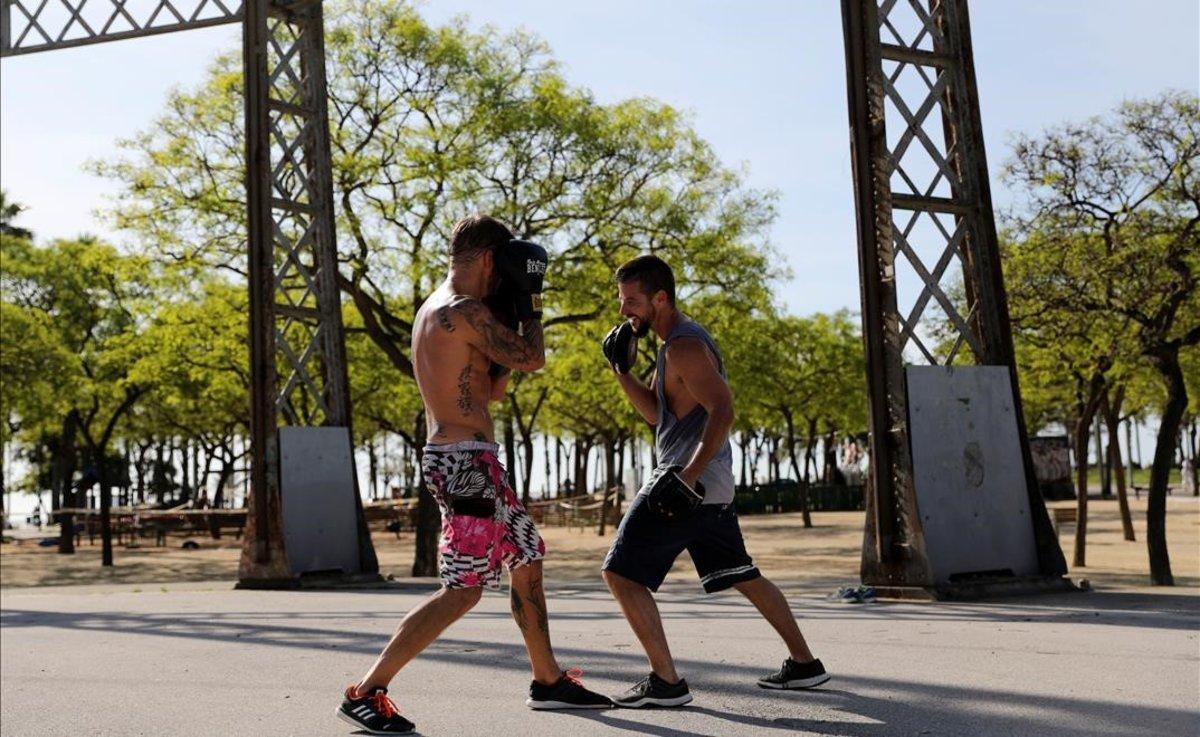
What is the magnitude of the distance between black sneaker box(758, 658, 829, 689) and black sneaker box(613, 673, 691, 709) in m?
0.52

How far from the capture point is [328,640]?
9.48 meters

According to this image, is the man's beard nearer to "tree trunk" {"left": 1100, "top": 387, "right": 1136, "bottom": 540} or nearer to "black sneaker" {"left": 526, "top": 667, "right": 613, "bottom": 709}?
"black sneaker" {"left": 526, "top": 667, "right": 613, "bottom": 709}

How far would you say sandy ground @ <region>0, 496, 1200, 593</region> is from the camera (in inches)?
923

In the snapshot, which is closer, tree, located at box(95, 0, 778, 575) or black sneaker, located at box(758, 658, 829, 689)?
black sneaker, located at box(758, 658, 829, 689)

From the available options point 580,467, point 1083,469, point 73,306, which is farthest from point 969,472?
point 580,467

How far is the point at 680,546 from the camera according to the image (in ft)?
19.8

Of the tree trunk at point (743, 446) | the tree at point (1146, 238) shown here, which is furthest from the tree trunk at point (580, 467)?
the tree at point (1146, 238)

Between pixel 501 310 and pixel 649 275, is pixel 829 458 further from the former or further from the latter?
pixel 501 310

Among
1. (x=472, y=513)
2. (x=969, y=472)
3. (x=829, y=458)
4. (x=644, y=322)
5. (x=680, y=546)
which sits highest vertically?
(x=829, y=458)

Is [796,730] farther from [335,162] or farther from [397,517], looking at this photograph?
[397,517]

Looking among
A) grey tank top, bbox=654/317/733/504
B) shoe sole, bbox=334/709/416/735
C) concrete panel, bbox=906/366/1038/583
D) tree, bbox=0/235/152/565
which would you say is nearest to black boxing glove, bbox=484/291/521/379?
grey tank top, bbox=654/317/733/504

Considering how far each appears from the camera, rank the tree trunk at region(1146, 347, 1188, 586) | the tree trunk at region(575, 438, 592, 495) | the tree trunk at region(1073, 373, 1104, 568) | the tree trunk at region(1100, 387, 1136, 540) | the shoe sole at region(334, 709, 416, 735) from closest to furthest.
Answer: the shoe sole at region(334, 709, 416, 735), the tree trunk at region(1146, 347, 1188, 586), the tree trunk at region(1073, 373, 1104, 568), the tree trunk at region(1100, 387, 1136, 540), the tree trunk at region(575, 438, 592, 495)

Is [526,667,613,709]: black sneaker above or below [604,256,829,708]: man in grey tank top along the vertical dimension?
below

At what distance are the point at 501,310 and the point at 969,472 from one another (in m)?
6.38
